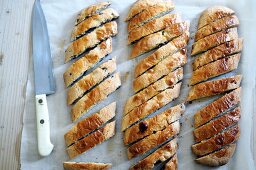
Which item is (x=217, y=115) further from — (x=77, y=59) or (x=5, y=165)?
(x=5, y=165)

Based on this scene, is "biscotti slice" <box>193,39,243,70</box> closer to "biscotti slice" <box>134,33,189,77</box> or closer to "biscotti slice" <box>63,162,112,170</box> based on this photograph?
"biscotti slice" <box>134,33,189,77</box>

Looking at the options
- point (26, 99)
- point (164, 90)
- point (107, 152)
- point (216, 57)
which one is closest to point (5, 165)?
point (26, 99)

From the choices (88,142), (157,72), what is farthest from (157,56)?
(88,142)

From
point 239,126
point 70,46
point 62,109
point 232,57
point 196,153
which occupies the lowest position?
point 196,153

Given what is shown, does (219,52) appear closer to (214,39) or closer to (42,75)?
(214,39)

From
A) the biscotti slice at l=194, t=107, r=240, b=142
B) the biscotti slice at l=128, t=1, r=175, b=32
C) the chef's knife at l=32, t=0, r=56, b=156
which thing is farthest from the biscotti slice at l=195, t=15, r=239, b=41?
the chef's knife at l=32, t=0, r=56, b=156

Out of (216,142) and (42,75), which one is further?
(42,75)
